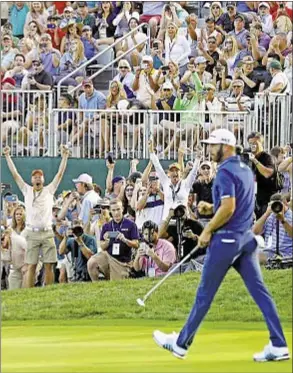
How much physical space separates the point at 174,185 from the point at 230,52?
3.56 feet

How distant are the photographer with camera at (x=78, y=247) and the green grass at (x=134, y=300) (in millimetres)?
234

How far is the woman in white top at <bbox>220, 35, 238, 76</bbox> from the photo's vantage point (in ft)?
42.3

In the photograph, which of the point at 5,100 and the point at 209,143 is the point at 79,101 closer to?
the point at 5,100

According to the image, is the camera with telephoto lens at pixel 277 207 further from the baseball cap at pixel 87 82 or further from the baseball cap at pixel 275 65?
the baseball cap at pixel 87 82

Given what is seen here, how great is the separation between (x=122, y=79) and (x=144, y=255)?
148cm

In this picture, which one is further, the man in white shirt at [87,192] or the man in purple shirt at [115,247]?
the man in white shirt at [87,192]

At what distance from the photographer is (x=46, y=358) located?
11.8 m

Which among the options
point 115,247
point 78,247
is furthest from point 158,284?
point 78,247

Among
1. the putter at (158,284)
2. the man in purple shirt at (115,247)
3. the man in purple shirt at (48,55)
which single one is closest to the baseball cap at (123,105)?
the man in purple shirt at (48,55)

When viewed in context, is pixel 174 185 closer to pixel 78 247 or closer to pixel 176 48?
pixel 78 247

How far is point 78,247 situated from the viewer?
41.5 ft

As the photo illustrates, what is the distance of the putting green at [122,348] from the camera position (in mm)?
11586

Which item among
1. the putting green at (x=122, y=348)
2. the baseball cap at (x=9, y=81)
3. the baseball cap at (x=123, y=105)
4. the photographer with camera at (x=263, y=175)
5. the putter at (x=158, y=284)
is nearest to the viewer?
the putting green at (x=122, y=348)

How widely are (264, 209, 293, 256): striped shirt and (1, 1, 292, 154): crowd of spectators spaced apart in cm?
106
